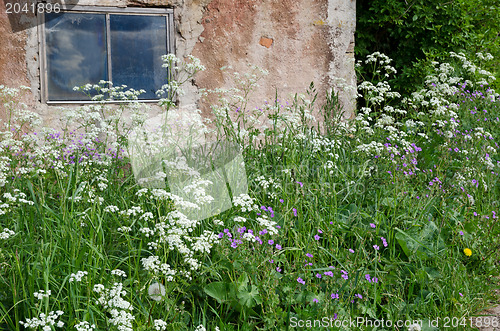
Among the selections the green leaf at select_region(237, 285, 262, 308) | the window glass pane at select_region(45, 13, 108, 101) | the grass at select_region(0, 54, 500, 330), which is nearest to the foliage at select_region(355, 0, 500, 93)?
the grass at select_region(0, 54, 500, 330)

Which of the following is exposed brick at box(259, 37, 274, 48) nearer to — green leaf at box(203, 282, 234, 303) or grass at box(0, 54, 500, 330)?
grass at box(0, 54, 500, 330)

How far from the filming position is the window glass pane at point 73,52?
455cm

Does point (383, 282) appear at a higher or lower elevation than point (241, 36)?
lower

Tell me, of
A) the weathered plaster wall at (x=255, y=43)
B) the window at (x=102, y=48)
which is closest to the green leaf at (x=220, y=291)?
the weathered plaster wall at (x=255, y=43)

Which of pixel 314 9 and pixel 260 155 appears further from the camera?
pixel 314 9

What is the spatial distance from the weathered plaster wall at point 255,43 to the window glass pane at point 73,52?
5.6 inches

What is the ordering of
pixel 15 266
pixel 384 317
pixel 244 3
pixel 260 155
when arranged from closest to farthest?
pixel 15 266 → pixel 384 317 → pixel 260 155 → pixel 244 3

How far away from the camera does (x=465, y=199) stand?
136 inches

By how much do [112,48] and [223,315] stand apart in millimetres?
3310

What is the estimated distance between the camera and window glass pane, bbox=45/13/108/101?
4.55 metres

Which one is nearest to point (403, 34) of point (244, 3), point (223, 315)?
point (244, 3)

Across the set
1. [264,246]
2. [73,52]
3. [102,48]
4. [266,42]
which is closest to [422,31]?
[266,42]

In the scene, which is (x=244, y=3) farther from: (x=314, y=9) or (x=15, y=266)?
(x=15, y=266)

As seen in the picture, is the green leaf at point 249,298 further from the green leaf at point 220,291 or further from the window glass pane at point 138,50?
the window glass pane at point 138,50
